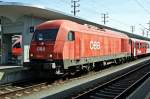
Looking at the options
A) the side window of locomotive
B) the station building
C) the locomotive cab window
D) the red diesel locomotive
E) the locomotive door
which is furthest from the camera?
the station building

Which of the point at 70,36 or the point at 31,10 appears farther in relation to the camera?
the point at 31,10

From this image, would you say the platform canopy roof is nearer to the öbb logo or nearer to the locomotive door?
the öbb logo

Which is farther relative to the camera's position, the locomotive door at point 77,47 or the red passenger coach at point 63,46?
the locomotive door at point 77,47

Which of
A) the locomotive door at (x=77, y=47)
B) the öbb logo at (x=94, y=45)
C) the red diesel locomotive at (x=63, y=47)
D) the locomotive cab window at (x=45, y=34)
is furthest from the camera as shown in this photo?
the öbb logo at (x=94, y=45)

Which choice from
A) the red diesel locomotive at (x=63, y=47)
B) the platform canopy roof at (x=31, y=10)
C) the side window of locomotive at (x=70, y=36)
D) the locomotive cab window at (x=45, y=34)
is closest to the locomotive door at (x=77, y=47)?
the red diesel locomotive at (x=63, y=47)

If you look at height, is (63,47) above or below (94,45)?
below

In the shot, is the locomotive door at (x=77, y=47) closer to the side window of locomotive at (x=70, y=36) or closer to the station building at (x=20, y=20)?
the side window of locomotive at (x=70, y=36)

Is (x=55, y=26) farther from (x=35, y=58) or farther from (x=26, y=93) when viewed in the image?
(x=26, y=93)

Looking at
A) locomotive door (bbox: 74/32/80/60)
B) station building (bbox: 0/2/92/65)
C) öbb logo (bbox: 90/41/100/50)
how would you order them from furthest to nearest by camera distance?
station building (bbox: 0/2/92/65)
öbb logo (bbox: 90/41/100/50)
locomotive door (bbox: 74/32/80/60)

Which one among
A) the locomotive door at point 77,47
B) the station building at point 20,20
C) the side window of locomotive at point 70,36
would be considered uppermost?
the station building at point 20,20

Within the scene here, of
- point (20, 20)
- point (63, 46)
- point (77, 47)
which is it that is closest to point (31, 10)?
point (20, 20)

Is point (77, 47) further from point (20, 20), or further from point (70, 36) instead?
point (20, 20)

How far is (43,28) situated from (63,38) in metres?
1.51

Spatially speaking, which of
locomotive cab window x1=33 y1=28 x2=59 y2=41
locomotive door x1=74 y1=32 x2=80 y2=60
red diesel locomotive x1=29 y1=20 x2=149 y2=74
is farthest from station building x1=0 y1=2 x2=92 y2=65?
locomotive cab window x1=33 y1=28 x2=59 y2=41
